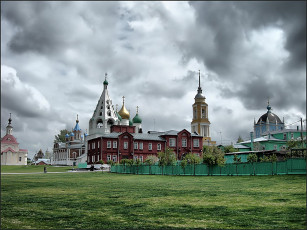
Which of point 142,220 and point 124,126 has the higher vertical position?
point 124,126

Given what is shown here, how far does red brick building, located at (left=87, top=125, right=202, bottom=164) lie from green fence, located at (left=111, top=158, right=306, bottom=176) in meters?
21.6

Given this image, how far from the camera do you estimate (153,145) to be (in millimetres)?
68875

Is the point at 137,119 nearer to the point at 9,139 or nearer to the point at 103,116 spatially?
the point at 103,116

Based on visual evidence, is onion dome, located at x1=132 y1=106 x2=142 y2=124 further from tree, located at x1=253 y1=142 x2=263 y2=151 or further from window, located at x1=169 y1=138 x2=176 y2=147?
tree, located at x1=253 y1=142 x2=263 y2=151

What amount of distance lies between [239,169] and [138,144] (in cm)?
3654

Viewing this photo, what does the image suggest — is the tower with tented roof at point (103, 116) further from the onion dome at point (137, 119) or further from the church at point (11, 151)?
the church at point (11, 151)

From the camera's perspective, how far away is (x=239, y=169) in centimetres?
3294

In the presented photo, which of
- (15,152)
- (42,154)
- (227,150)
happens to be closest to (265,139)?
(227,150)

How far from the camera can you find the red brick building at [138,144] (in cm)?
6500

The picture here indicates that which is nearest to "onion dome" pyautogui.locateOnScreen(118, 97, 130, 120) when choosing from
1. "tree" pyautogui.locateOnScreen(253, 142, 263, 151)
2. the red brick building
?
the red brick building

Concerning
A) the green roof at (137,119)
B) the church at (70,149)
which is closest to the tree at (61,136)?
the church at (70,149)

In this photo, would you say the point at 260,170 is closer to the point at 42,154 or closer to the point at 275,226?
the point at 275,226

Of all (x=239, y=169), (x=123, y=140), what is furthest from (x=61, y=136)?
(x=239, y=169)

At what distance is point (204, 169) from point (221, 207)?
25.0m
